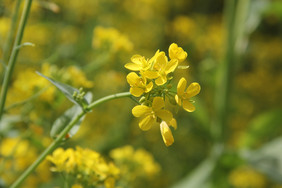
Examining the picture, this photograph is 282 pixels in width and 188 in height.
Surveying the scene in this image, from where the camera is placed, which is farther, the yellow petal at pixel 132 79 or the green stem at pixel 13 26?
the green stem at pixel 13 26

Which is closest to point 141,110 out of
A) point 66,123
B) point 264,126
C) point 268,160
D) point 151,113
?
point 151,113

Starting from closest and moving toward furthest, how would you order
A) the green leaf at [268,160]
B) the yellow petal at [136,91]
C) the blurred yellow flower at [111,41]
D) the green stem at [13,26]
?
the yellow petal at [136,91] < the green stem at [13,26] < the blurred yellow flower at [111,41] < the green leaf at [268,160]

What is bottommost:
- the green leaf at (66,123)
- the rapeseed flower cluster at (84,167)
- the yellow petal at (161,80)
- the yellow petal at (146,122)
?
the rapeseed flower cluster at (84,167)

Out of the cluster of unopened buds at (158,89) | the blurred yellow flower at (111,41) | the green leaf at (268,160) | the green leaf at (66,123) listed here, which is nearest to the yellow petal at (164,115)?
the cluster of unopened buds at (158,89)

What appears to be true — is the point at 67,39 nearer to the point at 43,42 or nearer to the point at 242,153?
the point at 43,42

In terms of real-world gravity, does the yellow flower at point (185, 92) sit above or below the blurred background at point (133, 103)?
above

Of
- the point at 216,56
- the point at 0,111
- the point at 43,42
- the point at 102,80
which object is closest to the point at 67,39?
the point at 43,42

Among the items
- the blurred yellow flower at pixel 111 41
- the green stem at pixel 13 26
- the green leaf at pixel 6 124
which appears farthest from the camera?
the blurred yellow flower at pixel 111 41

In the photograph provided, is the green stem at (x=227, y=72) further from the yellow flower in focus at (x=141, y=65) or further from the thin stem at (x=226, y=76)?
the yellow flower in focus at (x=141, y=65)
